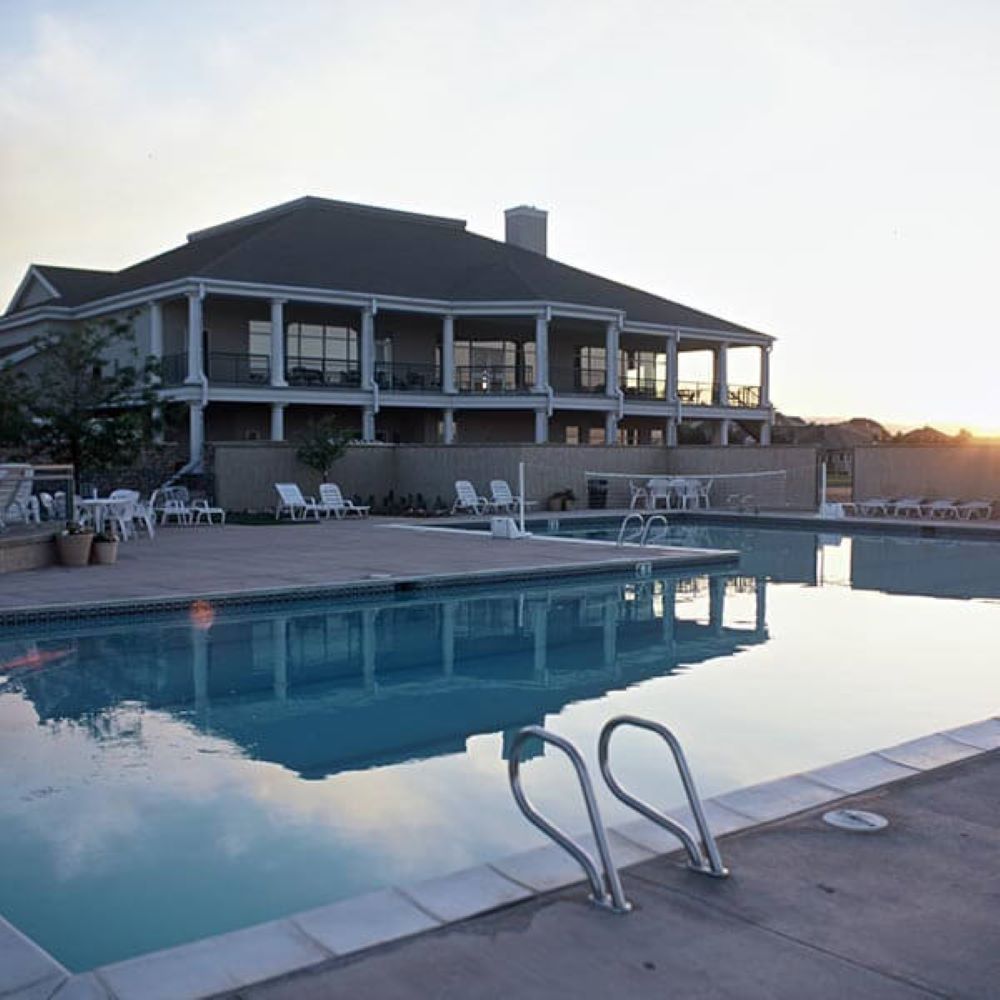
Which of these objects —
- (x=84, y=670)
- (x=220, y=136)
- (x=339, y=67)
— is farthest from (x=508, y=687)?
(x=220, y=136)

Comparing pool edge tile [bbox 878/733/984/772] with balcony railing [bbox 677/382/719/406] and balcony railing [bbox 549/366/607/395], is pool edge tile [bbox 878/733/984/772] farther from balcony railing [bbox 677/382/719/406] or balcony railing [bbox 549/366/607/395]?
balcony railing [bbox 677/382/719/406]

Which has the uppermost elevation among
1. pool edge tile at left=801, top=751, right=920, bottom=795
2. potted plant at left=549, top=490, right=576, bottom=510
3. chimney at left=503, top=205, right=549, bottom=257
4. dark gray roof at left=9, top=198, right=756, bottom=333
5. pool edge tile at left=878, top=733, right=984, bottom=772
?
chimney at left=503, top=205, right=549, bottom=257

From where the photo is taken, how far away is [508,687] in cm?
949

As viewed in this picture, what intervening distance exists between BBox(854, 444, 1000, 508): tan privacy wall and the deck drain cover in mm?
23303

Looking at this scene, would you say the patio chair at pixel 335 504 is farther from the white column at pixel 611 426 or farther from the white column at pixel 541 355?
the white column at pixel 611 426

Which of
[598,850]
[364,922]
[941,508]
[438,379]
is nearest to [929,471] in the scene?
[941,508]

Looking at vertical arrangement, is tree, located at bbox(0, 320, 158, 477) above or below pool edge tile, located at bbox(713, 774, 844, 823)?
above

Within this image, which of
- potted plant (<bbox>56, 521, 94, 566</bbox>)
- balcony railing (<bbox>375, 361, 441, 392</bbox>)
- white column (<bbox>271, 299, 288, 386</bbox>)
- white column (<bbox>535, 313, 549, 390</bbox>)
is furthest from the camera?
balcony railing (<bbox>375, 361, 441, 392</bbox>)

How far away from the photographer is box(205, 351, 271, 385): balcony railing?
2967 centimetres

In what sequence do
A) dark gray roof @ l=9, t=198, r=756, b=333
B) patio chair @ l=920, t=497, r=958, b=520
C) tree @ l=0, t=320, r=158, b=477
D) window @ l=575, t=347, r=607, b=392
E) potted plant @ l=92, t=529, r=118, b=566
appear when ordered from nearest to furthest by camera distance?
potted plant @ l=92, t=529, r=118, b=566 < tree @ l=0, t=320, r=158, b=477 < patio chair @ l=920, t=497, r=958, b=520 < dark gray roof @ l=9, t=198, r=756, b=333 < window @ l=575, t=347, r=607, b=392

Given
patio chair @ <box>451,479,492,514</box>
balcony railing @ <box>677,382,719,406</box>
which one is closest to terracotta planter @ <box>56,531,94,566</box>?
Answer: patio chair @ <box>451,479,492,514</box>

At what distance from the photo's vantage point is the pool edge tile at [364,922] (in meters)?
3.72

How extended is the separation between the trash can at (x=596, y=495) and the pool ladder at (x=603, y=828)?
23500 millimetres

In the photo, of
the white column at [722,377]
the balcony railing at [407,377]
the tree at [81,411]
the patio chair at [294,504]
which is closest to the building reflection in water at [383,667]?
the tree at [81,411]
